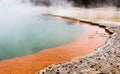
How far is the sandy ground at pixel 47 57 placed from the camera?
11258 mm

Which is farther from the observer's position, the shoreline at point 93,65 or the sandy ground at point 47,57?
the sandy ground at point 47,57

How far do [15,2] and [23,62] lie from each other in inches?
2014

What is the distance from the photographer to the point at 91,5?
52719mm

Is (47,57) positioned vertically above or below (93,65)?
below

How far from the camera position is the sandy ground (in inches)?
443

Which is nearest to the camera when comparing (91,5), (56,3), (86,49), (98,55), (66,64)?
(66,64)

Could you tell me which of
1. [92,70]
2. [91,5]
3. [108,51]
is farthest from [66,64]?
[91,5]

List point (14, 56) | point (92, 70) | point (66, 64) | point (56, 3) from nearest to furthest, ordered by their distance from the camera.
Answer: point (92, 70) < point (66, 64) < point (14, 56) < point (56, 3)

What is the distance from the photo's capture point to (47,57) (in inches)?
522

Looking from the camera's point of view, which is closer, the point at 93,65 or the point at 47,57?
the point at 93,65

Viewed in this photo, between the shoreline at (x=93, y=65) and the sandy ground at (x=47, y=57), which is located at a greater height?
the shoreline at (x=93, y=65)

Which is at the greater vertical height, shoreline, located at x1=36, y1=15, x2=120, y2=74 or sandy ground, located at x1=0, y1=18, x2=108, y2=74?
shoreline, located at x1=36, y1=15, x2=120, y2=74

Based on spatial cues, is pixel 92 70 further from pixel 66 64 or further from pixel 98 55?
pixel 98 55

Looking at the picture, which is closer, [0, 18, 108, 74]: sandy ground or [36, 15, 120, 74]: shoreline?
[36, 15, 120, 74]: shoreline
